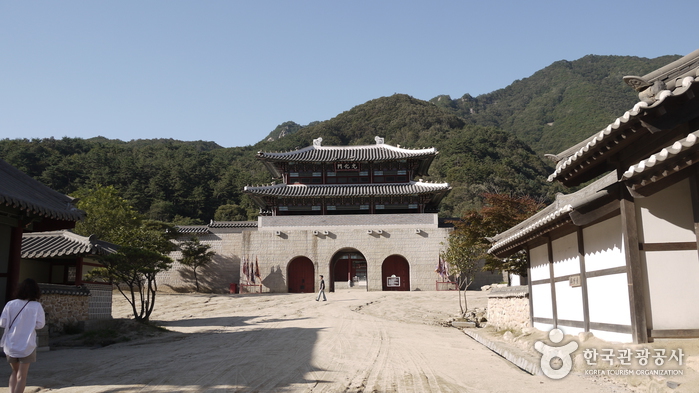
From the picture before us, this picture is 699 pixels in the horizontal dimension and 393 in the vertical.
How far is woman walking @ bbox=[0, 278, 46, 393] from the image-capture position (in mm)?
5191

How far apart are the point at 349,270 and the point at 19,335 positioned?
1114 inches

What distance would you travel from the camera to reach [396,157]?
3206 cm

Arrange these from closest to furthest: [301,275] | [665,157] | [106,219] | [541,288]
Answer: [665,157] < [541,288] < [106,219] < [301,275]

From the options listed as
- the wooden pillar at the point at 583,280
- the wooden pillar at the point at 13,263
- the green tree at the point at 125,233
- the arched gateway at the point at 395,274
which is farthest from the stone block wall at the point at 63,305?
the arched gateway at the point at 395,274

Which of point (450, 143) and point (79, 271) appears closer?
point (79, 271)

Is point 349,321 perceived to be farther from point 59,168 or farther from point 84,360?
point 59,168

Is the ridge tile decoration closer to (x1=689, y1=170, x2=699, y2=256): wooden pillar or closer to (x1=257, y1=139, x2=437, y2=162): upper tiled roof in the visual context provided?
(x1=257, y1=139, x2=437, y2=162): upper tiled roof

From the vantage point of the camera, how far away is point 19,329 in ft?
17.3

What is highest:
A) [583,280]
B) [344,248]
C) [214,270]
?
[344,248]

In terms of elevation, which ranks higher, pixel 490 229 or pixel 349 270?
pixel 490 229

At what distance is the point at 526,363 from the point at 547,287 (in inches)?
93.4

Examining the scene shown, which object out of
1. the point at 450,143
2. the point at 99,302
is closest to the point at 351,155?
the point at 99,302

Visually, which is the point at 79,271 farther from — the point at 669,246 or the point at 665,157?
the point at 665,157

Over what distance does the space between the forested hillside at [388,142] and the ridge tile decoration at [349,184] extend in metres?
18.1
